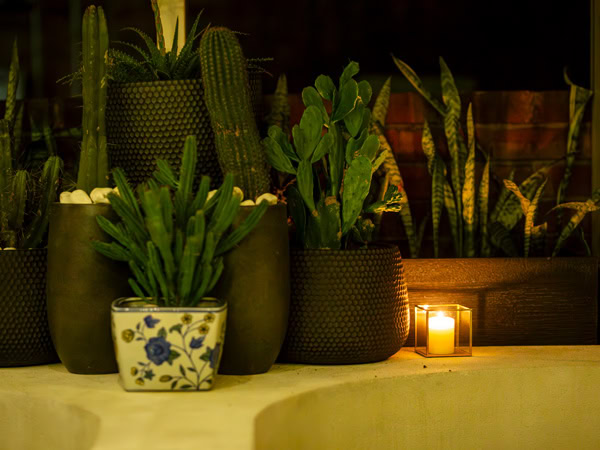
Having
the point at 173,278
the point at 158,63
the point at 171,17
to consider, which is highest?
the point at 171,17

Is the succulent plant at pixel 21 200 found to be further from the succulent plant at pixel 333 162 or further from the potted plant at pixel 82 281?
the succulent plant at pixel 333 162

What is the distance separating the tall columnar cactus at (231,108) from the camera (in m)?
1.25

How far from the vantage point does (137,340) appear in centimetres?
109

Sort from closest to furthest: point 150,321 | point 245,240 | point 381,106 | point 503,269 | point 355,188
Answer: point 150,321 < point 245,240 < point 355,188 < point 503,269 < point 381,106

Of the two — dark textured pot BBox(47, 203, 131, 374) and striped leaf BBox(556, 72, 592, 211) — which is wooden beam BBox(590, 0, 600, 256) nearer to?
striped leaf BBox(556, 72, 592, 211)

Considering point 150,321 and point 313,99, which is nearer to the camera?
point 150,321

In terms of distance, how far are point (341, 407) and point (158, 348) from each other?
1.03ft

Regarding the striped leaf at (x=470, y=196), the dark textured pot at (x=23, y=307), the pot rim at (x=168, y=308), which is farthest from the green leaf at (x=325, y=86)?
the dark textured pot at (x=23, y=307)

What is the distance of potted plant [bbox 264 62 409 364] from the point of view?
129 cm

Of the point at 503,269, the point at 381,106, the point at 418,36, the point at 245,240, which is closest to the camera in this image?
the point at 245,240

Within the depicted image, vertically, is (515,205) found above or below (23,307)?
above

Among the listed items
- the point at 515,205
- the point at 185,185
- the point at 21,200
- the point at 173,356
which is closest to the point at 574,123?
the point at 515,205

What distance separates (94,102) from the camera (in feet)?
4.23

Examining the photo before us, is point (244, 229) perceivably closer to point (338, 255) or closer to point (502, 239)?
point (338, 255)
